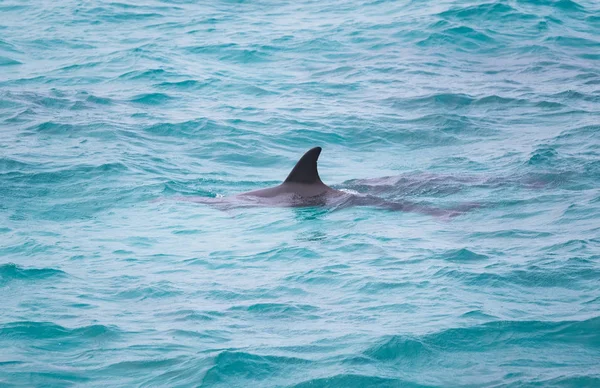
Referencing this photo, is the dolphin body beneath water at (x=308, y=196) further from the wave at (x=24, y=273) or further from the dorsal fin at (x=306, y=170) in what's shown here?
the wave at (x=24, y=273)

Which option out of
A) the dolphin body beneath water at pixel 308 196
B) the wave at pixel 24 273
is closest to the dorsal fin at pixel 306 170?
the dolphin body beneath water at pixel 308 196

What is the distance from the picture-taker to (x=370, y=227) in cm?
1237

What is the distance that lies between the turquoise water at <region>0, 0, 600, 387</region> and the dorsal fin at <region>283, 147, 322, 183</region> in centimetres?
70

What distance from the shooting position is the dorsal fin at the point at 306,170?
13.4 metres

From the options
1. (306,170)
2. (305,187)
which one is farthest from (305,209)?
(306,170)

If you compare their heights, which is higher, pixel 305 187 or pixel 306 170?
pixel 306 170

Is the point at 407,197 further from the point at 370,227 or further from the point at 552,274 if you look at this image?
the point at 552,274

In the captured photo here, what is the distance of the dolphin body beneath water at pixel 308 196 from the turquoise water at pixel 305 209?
0.32m

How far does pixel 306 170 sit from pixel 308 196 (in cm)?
40

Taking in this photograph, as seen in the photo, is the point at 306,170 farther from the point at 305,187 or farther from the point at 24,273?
the point at 24,273

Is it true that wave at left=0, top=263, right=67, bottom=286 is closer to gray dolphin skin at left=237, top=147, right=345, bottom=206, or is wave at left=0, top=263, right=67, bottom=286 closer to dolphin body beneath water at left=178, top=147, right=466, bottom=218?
dolphin body beneath water at left=178, top=147, right=466, bottom=218

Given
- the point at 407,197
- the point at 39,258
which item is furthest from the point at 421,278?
the point at 39,258

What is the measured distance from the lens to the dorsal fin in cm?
1341

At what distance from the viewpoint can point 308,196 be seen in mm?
13492
